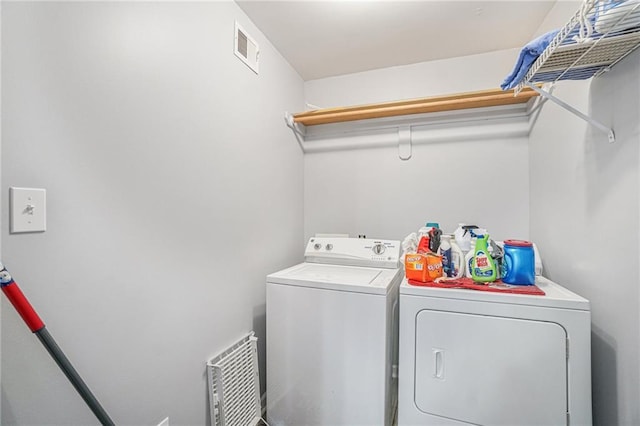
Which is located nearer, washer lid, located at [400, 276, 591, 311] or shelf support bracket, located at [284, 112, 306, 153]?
washer lid, located at [400, 276, 591, 311]

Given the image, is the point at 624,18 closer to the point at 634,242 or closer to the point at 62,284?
the point at 634,242

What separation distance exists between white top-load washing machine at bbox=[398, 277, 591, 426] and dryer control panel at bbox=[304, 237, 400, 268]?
475 mm

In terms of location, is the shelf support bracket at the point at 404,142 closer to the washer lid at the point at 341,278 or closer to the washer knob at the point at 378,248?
the washer knob at the point at 378,248

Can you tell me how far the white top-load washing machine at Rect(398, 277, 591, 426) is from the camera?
1.16 m

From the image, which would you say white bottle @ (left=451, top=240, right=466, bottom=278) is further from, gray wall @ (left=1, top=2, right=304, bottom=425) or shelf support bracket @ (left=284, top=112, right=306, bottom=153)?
shelf support bracket @ (left=284, top=112, right=306, bottom=153)

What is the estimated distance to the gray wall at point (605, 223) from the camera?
1018 mm

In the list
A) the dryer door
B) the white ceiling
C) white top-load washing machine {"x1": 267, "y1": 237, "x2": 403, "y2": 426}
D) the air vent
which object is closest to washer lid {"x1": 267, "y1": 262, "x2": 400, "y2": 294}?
white top-load washing machine {"x1": 267, "y1": 237, "x2": 403, "y2": 426}

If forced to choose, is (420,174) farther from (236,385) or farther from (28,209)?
(28,209)

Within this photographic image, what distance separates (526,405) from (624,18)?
58.8 inches

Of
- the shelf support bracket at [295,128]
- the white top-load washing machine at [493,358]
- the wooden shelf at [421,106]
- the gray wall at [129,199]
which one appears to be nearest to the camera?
the gray wall at [129,199]

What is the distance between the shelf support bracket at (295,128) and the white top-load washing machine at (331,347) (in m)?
1.28

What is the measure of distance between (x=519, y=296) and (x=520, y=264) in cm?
23

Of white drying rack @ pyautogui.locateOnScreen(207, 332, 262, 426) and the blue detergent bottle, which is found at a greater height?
the blue detergent bottle

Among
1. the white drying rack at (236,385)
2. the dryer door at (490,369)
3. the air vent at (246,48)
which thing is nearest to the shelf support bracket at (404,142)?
the air vent at (246,48)
